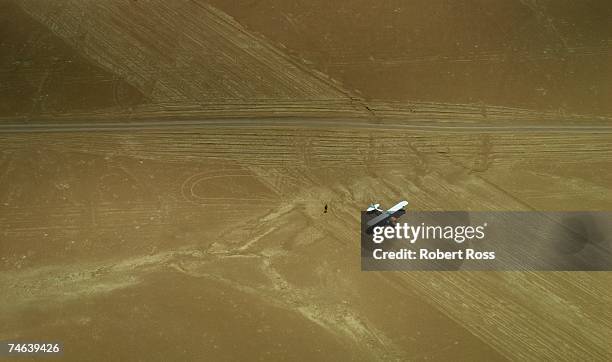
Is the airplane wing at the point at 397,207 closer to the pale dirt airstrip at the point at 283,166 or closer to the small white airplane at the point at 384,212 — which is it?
the small white airplane at the point at 384,212

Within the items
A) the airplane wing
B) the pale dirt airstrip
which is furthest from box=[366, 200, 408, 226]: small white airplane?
the pale dirt airstrip

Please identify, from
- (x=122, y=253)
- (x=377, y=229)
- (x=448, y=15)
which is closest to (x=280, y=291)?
(x=377, y=229)

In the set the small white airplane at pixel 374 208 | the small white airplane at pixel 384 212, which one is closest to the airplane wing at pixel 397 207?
the small white airplane at pixel 384 212

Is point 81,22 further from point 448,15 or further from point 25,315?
point 448,15

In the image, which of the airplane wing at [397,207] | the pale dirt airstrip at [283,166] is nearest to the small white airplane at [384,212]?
the airplane wing at [397,207]

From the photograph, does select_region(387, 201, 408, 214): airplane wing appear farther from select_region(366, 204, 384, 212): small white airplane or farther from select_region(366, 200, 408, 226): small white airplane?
select_region(366, 204, 384, 212): small white airplane

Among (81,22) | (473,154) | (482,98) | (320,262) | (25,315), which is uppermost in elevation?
(81,22)

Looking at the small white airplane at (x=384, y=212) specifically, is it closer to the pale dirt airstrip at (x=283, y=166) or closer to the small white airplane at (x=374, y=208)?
the small white airplane at (x=374, y=208)

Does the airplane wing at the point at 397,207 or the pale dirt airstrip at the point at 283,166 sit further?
the airplane wing at the point at 397,207
